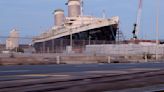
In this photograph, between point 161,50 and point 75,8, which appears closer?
point 161,50

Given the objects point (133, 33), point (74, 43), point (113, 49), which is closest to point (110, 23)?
point (133, 33)

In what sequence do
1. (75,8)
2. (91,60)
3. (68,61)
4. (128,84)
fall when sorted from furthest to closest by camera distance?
(75,8) < (91,60) < (68,61) < (128,84)

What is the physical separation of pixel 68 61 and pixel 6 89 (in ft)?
87.6

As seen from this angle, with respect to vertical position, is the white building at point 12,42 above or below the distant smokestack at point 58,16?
below

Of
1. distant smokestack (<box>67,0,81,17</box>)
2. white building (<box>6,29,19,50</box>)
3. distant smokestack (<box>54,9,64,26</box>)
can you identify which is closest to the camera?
white building (<box>6,29,19,50</box>)

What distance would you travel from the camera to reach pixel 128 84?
1428 cm

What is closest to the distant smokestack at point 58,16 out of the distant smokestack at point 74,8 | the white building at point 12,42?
the distant smokestack at point 74,8

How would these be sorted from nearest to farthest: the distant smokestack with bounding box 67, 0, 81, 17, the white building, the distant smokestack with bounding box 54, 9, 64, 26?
the white building
the distant smokestack with bounding box 67, 0, 81, 17
the distant smokestack with bounding box 54, 9, 64, 26

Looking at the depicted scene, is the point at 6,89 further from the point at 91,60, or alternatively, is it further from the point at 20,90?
the point at 91,60

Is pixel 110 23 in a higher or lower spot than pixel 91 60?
higher

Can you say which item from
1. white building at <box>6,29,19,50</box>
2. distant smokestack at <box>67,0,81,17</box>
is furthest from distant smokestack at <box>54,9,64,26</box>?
white building at <box>6,29,19,50</box>

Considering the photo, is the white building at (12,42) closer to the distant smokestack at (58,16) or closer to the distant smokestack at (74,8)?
the distant smokestack at (74,8)

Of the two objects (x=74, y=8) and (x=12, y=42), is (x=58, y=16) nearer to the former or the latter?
(x=74, y=8)

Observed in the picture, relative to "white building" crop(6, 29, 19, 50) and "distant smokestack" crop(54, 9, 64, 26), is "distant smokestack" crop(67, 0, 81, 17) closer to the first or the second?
"distant smokestack" crop(54, 9, 64, 26)
